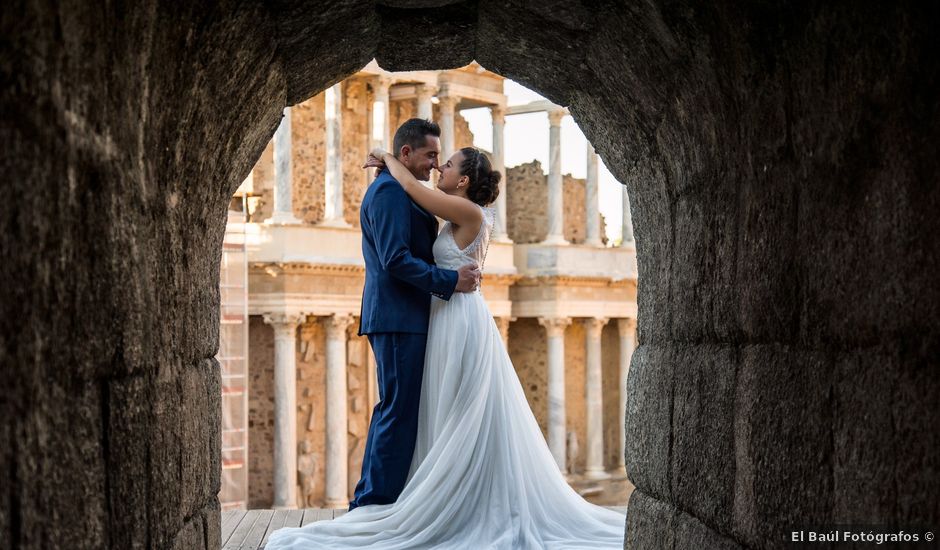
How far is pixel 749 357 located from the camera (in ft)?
7.96

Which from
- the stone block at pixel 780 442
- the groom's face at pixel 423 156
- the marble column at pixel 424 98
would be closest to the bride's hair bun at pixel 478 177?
the groom's face at pixel 423 156

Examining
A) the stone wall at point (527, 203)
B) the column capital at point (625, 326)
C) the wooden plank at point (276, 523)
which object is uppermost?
the stone wall at point (527, 203)

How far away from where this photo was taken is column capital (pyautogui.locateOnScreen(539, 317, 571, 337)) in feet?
80.4

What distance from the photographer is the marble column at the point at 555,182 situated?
25297 mm

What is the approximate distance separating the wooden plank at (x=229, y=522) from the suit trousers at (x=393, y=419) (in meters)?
0.74

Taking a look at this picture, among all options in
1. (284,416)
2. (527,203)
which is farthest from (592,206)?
(284,416)

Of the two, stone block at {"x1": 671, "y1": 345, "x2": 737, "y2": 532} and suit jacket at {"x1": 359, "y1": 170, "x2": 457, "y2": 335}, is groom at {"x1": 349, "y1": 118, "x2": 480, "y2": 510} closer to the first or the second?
suit jacket at {"x1": 359, "y1": 170, "x2": 457, "y2": 335}

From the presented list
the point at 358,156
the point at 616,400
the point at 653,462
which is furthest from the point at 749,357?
the point at 616,400

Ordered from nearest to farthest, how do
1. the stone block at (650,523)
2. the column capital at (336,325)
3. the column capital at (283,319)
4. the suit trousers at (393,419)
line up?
the stone block at (650,523) → the suit trousers at (393,419) → the column capital at (283,319) → the column capital at (336,325)

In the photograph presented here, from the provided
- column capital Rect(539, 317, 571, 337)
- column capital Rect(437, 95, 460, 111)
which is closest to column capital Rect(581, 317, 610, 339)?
column capital Rect(539, 317, 571, 337)

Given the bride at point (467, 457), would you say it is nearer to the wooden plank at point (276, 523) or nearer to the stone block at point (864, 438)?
the wooden plank at point (276, 523)

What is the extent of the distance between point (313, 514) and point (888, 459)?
3.96 metres

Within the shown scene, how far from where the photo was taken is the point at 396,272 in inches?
175

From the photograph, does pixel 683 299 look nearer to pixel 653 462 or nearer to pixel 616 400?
pixel 653 462
